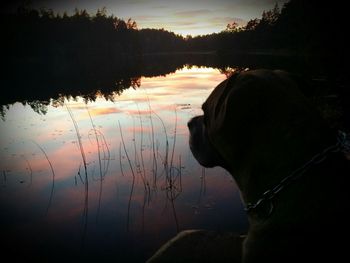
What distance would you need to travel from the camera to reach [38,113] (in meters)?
18.1

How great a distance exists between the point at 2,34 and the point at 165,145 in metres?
73.0

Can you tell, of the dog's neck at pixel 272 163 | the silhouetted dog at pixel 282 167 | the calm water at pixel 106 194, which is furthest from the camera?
the calm water at pixel 106 194

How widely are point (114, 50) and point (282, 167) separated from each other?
111026mm

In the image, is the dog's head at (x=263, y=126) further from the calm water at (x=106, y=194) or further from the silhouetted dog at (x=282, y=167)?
the calm water at (x=106, y=194)

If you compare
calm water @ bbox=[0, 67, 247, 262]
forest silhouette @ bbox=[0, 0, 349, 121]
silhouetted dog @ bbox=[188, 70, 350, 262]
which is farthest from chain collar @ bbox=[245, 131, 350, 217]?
forest silhouette @ bbox=[0, 0, 349, 121]

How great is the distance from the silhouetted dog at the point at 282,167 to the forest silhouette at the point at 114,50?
16471mm

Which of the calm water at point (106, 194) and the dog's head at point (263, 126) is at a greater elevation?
the dog's head at point (263, 126)

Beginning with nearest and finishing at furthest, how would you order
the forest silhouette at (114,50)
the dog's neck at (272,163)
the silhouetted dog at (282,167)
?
the silhouetted dog at (282,167)
the dog's neck at (272,163)
the forest silhouette at (114,50)

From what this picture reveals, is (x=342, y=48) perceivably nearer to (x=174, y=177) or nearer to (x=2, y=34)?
(x=174, y=177)

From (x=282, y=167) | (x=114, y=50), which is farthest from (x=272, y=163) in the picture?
(x=114, y=50)

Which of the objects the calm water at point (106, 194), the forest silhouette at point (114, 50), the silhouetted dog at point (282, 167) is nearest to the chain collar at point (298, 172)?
the silhouetted dog at point (282, 167)

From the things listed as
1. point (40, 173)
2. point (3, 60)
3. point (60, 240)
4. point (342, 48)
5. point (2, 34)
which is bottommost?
point (60, 240)

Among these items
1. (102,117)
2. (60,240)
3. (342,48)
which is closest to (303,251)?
(60,240)

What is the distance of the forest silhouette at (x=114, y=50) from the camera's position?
31.2m
